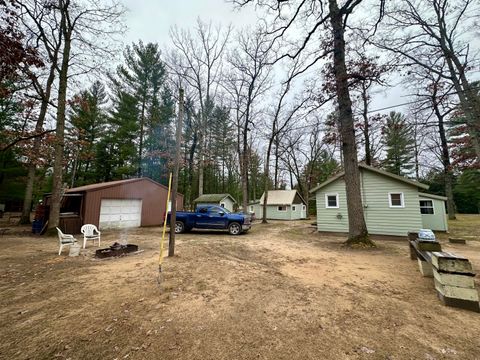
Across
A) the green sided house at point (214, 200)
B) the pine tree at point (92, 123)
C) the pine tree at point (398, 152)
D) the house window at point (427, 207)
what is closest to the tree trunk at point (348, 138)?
the house window at point (427, 207)

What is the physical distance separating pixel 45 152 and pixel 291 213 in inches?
880

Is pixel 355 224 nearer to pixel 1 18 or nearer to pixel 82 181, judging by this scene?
pixel 1 18

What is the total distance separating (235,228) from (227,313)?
8.72 m

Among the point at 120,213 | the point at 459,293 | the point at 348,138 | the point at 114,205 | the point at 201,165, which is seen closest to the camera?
the point at 459,293

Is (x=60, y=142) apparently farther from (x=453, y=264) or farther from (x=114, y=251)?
(x=453, y=264)

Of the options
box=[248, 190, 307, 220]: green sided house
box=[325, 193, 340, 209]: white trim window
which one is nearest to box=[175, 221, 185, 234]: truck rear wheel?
box=[325, 193, 340, 209]: white trim window

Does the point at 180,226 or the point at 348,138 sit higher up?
the point at 348,138

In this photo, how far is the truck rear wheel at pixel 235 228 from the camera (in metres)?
11.6

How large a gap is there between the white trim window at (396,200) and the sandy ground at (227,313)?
6534mm

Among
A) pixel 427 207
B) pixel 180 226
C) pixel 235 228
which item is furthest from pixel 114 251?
pixel 427 207

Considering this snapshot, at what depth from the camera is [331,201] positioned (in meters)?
12.3

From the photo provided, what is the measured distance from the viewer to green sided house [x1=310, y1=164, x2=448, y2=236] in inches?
406

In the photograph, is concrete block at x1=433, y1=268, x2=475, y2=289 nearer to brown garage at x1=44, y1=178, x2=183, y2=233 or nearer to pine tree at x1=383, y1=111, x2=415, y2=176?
brown garage at x1=44, y1=178, x2=183, y2=233

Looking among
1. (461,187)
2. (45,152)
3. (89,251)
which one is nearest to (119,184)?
(45,152)
